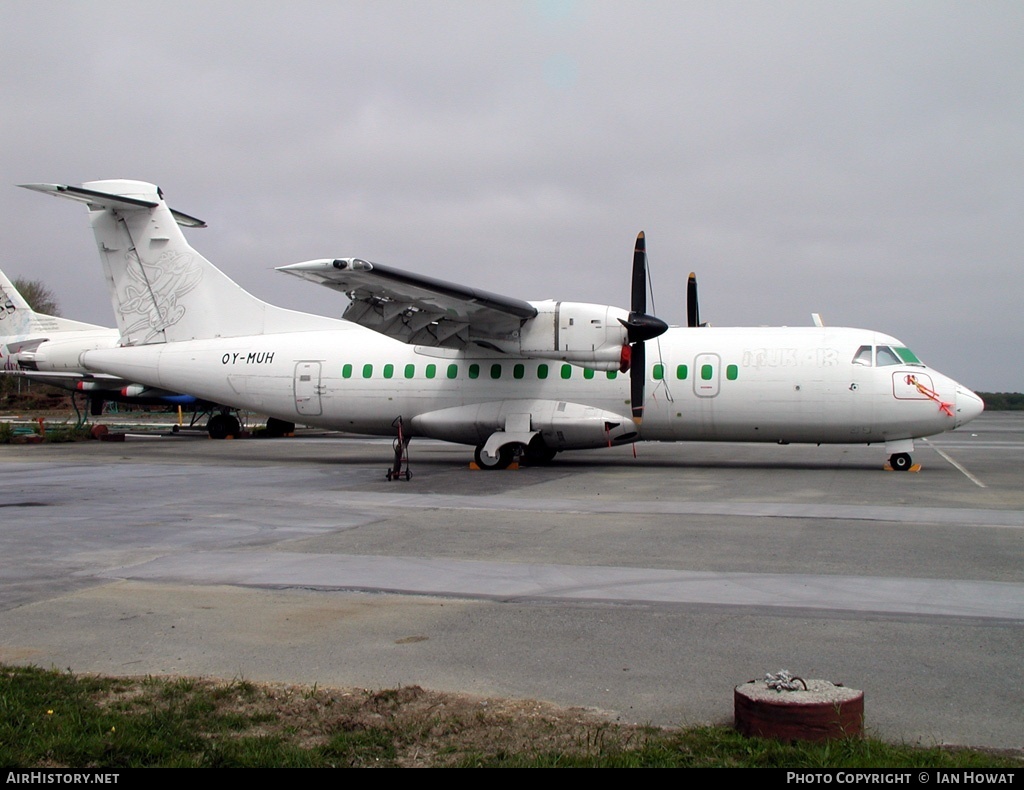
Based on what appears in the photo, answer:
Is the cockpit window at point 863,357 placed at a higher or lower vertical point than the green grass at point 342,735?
higher

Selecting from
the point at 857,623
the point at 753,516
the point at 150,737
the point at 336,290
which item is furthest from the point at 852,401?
the point at 150,737

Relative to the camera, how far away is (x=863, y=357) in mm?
18641

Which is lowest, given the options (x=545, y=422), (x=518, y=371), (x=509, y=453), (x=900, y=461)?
(x=900, y=461)

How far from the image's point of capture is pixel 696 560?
28.8 ft

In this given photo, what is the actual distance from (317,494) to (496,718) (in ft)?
34.2

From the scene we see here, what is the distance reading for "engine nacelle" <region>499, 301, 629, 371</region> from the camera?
18.0m

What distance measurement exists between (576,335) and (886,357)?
6.93 metres

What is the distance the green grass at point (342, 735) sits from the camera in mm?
3893

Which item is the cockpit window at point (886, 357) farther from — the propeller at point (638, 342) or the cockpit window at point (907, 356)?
the propeller at point (638, 342)

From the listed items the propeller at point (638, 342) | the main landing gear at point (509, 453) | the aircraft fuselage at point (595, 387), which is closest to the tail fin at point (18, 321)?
the aircraft fuselage at point (595, 387)

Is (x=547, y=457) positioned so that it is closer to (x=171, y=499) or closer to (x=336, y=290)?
(x=336, y=290)

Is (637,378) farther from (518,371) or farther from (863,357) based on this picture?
(863,357)

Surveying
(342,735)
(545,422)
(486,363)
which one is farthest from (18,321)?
(342,735)

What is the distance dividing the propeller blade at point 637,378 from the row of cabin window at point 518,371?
55 centimetres
